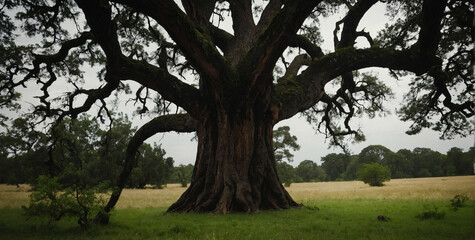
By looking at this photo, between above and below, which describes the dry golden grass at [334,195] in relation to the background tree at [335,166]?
below

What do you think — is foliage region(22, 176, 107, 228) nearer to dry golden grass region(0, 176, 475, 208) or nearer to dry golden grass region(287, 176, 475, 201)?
dry golden grass region(0, 176, 475, 208)

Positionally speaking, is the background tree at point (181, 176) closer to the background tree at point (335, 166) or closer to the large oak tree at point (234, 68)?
the large oak tree at point (234, 68)

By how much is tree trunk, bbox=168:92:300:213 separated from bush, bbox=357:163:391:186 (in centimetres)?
2670

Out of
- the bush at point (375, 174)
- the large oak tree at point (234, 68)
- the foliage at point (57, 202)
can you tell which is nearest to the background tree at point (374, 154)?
the bush at point (375, 174)

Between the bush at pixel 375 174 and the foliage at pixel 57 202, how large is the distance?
33583 millimetres

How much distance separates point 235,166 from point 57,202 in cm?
549

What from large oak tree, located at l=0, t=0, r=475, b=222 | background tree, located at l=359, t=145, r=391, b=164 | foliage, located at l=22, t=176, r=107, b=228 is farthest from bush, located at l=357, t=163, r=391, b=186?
background tree, located at l=359, t=145, r=391, b=164

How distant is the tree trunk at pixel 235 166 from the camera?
9.12 meters

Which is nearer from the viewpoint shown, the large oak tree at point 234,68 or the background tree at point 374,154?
the large oak tree at point 234,68

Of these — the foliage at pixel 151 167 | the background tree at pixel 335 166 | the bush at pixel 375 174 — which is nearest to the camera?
the bush at pixel 375 174

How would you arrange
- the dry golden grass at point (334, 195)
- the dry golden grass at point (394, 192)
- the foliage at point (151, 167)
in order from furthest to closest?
the foliage at point (151, 167)
the dry golden grass at point (394, 192)
the dry golden grass at point (334, 195)

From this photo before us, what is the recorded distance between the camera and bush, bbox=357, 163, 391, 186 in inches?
1266

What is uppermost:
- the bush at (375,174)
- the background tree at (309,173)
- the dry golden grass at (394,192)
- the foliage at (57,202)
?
the background tree at (309,173)

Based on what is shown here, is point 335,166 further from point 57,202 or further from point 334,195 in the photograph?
point 57,202
